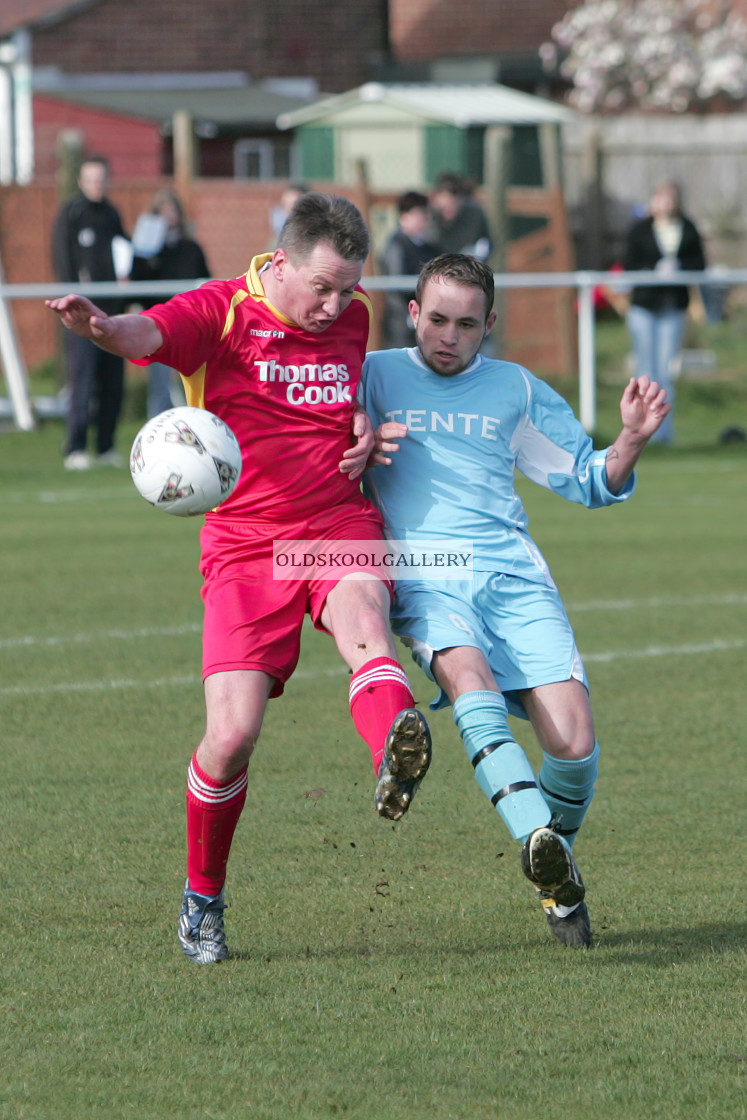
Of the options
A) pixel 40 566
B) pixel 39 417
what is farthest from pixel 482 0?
pixel 40 566

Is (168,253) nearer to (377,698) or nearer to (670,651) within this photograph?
(670,651)

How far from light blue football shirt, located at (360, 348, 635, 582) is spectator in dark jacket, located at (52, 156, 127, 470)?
31.7 ft

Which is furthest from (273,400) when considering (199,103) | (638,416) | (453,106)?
(199,103)

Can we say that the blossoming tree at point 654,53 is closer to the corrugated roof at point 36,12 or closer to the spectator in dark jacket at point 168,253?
the corrugated roof at point 36,12

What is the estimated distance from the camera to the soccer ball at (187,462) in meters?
4.27

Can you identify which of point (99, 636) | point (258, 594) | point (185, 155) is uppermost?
point (185, 155)

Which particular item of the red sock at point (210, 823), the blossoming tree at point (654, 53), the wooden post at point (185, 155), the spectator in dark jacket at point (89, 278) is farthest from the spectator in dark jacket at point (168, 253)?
the blossoming tree at point (654, 53)

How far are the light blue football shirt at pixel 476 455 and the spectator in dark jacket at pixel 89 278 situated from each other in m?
9.68

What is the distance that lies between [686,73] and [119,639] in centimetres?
2306

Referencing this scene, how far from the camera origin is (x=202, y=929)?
4266mm

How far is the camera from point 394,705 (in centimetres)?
417

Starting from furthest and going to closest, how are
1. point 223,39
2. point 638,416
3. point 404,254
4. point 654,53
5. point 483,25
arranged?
point 223,39, point 483,25, point 654,53, point 404,254, point 638,416

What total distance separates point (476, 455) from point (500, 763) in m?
0.94

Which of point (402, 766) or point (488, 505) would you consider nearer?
point (402, 766)
